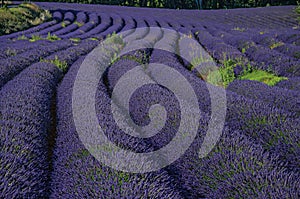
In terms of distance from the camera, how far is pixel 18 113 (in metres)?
3.56

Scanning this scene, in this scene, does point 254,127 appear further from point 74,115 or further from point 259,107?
point 74,115

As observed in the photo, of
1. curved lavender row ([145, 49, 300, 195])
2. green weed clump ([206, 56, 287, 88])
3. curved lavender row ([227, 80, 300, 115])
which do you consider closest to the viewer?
curved lavender row ([145, 49, 300, 195])

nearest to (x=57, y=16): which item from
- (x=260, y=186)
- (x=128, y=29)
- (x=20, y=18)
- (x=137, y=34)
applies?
(x=20, y=18)

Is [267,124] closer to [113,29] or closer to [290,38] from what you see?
[290,38]

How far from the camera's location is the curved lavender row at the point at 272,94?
430 centimetres

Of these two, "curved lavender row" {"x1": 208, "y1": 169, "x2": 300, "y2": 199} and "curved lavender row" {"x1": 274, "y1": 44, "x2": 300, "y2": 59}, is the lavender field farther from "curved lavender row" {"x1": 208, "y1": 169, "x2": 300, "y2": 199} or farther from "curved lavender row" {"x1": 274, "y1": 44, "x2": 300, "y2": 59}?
"curved lavender row" {"x1": 274, "y1": 44, "x2": 300, "y2": 59}

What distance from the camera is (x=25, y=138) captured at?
122 inches

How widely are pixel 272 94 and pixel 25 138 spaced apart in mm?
3317

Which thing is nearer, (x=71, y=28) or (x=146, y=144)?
(x=146, y=144)

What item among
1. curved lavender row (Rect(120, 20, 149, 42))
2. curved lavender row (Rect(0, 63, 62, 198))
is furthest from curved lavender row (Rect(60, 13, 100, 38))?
curved lavender row (Rect(0, 63, 62, 198))

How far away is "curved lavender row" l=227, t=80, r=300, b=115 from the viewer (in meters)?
4.30

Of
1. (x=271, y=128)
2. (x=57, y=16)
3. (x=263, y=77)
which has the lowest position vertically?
(x=57, y=16)

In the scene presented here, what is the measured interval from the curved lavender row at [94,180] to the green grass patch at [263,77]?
14.5 feet

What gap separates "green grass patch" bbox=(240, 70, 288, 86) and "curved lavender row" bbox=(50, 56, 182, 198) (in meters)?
4.42
